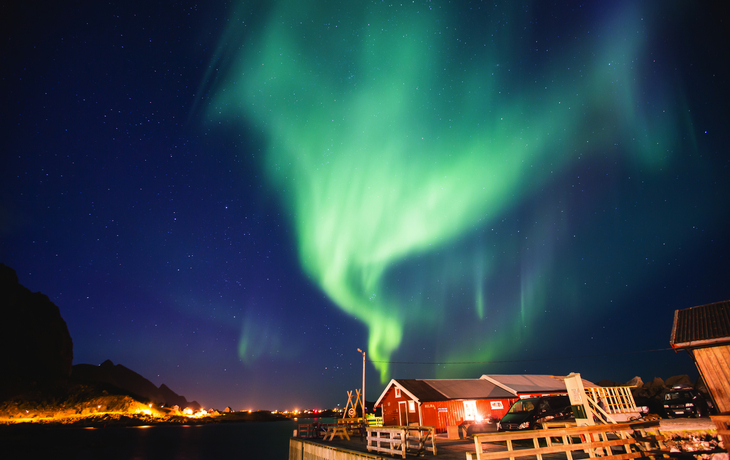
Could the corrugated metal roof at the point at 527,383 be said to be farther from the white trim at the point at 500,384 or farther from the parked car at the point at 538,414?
the parked car at the point at 538,414

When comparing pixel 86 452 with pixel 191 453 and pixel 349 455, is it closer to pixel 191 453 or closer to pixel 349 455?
pixel 191 453

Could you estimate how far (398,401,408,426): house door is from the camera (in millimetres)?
37438

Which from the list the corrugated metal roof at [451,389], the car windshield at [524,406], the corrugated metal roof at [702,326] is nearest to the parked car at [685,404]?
the corrugated metal roof at [702,326]

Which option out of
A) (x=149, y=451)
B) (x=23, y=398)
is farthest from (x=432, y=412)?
(x=23, y=398)

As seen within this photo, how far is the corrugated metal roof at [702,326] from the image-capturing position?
50.7 feet

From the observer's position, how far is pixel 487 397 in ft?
124

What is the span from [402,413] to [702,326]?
92.9 ft

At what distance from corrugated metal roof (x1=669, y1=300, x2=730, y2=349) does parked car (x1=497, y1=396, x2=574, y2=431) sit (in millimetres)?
6374

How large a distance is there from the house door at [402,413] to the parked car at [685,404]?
23.5 m

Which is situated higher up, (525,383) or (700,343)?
(525,383)

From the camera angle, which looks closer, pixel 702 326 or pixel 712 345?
pixel 712 345

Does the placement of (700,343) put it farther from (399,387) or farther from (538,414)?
(399,387)

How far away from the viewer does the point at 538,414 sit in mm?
19938

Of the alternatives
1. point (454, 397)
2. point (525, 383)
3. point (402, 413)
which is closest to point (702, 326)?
point (454, 397)
